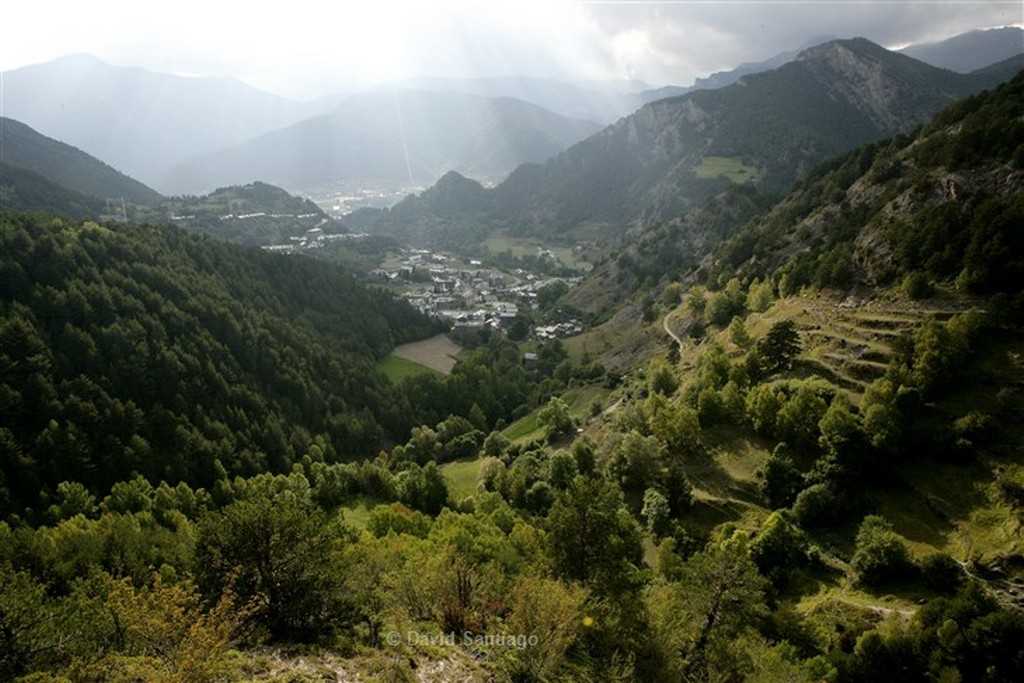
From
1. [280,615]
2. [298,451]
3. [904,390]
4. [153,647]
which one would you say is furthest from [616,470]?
[298,451]

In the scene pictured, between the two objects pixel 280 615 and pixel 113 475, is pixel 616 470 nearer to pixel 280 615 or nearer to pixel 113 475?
pixel 280 615

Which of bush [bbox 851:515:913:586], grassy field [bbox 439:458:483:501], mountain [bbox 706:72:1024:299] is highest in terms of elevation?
mountain [bbox 706:72:1024:299]

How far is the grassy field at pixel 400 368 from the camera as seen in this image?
133125 mm

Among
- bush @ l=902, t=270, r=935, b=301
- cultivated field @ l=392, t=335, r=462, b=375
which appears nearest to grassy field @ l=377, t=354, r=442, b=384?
cultivated field @ l=392, t=335, r=462, b=375

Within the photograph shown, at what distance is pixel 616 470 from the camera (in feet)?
206

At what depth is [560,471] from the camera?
65.9 m

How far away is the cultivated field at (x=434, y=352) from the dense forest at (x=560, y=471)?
31.9 ft

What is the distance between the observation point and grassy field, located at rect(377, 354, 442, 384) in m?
133

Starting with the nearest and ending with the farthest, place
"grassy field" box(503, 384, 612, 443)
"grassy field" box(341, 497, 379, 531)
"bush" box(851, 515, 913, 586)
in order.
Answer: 1. "bush" box(851, 515, 913, 586)
2. "grassy field" box(341, 497, 379, 531)
3. "grassy field" box(503, 384, 612, 443)

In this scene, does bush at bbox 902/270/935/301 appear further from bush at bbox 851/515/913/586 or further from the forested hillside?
the forested hillside

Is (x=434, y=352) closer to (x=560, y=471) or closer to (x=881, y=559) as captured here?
(x=560, y=471)

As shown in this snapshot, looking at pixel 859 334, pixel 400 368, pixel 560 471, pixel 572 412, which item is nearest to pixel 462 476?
pixel 560 471

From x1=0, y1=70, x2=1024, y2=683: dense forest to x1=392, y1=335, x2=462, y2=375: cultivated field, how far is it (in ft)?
31.9

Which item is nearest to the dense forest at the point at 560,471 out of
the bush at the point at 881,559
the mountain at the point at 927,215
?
the bush at the point at 881,559
